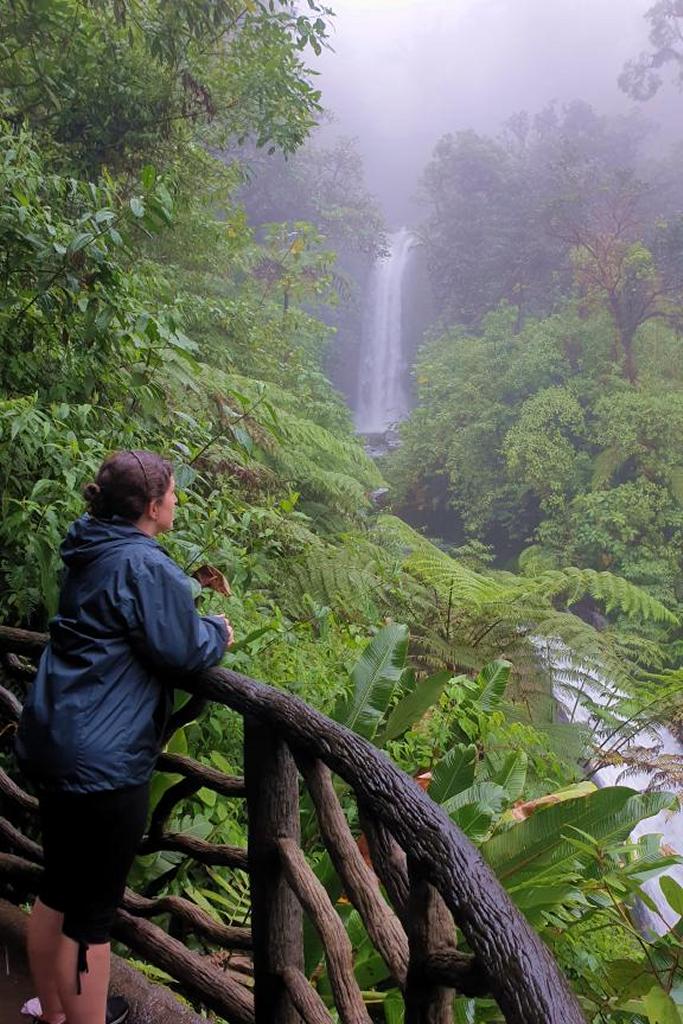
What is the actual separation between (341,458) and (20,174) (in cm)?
392

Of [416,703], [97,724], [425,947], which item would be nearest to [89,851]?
[97,724]

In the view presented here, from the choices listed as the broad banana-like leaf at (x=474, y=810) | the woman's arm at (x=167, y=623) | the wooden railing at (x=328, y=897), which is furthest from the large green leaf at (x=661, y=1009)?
the woman's arm at (x=167, y=623)

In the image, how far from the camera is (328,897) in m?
0.95

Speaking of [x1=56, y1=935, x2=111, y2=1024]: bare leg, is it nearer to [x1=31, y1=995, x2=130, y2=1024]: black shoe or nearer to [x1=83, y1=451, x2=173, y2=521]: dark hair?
[x1=31, y1=995, x2=130, y2=1024]: black shoe

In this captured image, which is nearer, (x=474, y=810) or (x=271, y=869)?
(x=271, y=869)

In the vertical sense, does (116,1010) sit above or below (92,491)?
below

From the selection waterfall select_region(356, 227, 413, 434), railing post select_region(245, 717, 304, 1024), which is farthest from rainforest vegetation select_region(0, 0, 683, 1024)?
waterfall select_region(356, 227, 413, 434)

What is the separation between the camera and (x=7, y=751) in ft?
→ 6.75

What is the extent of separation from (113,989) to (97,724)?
681mm

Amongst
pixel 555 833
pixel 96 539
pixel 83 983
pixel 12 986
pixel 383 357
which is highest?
pixel 383 357

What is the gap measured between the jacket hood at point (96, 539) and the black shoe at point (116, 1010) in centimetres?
82

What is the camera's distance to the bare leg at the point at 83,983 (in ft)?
3.74

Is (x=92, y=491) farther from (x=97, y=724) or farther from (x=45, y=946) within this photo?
(x=45, y=946)

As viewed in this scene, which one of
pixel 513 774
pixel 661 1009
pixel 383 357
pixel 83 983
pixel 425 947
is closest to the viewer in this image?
pixel 425 947
